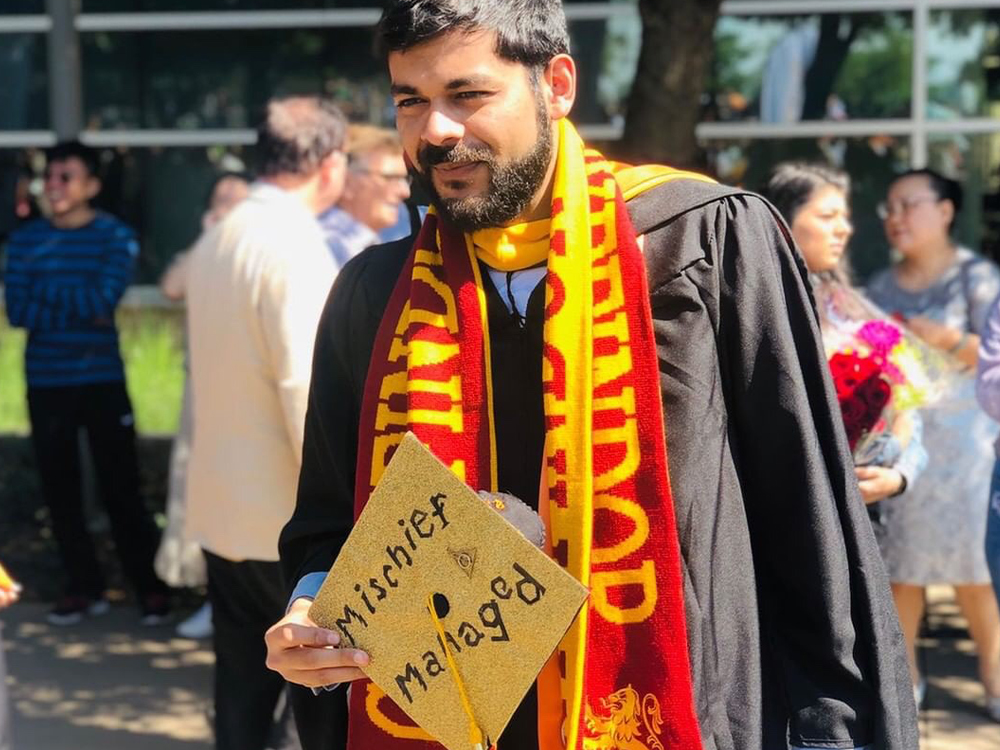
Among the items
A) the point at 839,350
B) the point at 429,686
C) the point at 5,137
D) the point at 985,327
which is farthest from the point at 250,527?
the point at 5,137

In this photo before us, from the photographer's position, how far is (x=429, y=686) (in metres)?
1.88

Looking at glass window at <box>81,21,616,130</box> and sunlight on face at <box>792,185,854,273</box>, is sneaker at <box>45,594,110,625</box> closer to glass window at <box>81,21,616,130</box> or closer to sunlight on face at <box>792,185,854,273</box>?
glass window at <box>81,21,616,130</box>

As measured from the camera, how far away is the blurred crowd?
418 cm

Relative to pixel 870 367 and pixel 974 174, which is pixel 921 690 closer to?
pixel 870 367

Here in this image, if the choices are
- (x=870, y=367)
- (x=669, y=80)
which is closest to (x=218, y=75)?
(x=669, y=80)

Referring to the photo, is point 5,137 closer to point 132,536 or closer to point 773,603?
point 132,536

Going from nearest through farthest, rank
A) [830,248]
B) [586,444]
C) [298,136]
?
[586,444]
[830,248]
[298,136]

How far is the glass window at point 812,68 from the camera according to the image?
8.18 meters

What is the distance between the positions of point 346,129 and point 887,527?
98.2 inches

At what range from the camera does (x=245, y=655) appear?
13.8 ft

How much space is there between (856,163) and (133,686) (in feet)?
15.8

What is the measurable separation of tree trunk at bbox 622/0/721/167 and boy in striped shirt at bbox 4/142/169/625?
2.44 m

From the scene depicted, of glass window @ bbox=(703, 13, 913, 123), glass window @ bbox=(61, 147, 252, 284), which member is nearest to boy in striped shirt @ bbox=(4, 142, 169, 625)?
glass window @ bbox=(61, 147, 252, 284)

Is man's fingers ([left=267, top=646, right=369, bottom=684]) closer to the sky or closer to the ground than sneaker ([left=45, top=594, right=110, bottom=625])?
closer to the sky
